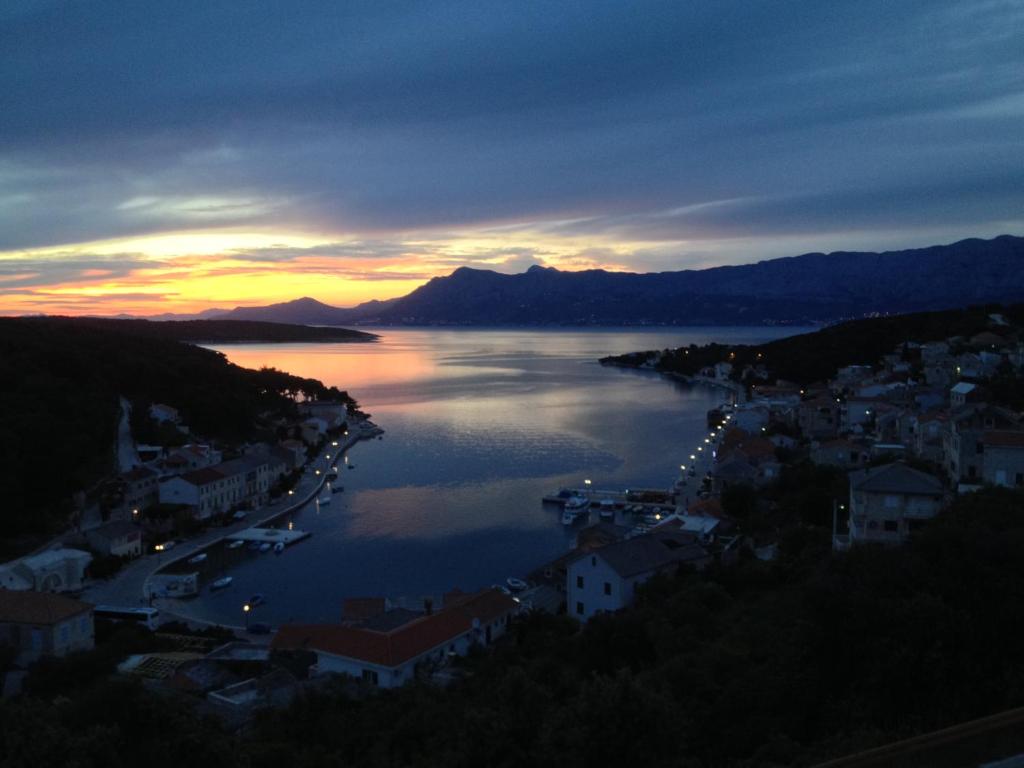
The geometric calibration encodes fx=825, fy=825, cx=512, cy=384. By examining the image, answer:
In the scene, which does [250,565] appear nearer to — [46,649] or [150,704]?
[46,649]

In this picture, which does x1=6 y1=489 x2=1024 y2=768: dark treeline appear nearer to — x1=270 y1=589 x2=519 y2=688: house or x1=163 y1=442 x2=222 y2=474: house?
x1=270 y1=589 x2=519 y2=688: house

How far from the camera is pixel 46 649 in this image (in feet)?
21.1

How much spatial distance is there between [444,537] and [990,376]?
9.96 metres

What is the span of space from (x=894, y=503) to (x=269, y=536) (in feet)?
24.3

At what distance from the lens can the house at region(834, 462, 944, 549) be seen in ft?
20.0

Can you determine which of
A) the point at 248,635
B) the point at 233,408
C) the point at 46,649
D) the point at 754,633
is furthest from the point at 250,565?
the point at 233,408

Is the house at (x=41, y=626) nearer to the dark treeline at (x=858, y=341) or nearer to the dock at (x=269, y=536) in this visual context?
the dock at (x=269, y=536)

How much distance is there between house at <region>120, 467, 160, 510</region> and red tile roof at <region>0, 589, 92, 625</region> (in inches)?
162

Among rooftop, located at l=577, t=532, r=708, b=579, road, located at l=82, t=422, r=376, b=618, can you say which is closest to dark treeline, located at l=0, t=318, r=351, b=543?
road, located at l=82, t=422, r=376, b=618

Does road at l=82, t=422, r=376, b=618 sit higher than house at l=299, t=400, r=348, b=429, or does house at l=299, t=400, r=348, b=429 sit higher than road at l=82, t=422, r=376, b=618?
house at l=299, t=400, r=348, b=429

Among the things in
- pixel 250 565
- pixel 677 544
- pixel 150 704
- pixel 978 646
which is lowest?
pixel 250 565

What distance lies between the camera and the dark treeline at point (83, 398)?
1012 centimetres

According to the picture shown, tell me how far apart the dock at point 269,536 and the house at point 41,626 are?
3622 mm

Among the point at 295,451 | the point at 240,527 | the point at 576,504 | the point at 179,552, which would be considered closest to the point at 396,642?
the point at 179,552
